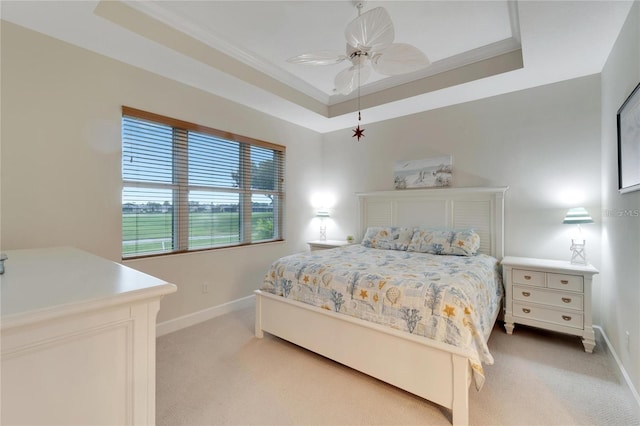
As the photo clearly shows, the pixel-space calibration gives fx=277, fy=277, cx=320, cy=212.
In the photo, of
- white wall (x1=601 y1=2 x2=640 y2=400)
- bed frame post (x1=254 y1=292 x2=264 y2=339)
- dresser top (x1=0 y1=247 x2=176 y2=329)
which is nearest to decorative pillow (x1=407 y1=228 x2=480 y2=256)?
white wall (x1=601 y1=2 x2=640 y2=400)

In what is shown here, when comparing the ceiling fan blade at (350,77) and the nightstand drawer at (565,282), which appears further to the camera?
the nightstand drawer at (565,282)

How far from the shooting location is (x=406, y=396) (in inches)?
74.1

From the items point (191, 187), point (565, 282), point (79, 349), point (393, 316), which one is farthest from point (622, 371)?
Answer: point (191, 187)

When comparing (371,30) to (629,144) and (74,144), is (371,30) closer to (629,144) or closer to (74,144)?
(629,144)

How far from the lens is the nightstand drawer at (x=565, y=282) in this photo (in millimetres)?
2447

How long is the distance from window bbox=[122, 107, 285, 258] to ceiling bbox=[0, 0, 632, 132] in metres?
0.55

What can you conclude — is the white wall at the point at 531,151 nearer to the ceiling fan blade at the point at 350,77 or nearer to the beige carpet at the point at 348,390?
the beige carpet at the point at 348,390

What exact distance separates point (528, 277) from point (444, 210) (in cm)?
119

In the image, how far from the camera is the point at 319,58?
7.16 feet

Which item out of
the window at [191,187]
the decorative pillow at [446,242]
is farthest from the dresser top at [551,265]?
the window at [191,187]

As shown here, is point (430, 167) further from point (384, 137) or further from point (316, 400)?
point (316, 400)

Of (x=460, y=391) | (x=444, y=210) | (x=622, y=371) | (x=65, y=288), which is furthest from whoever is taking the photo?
(x=444, y=210)

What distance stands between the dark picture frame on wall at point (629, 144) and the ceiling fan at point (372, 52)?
1.31m

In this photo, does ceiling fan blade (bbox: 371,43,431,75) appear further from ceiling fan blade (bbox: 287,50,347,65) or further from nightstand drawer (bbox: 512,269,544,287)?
nightstand drawer (bbox: 512,269,544,287)
